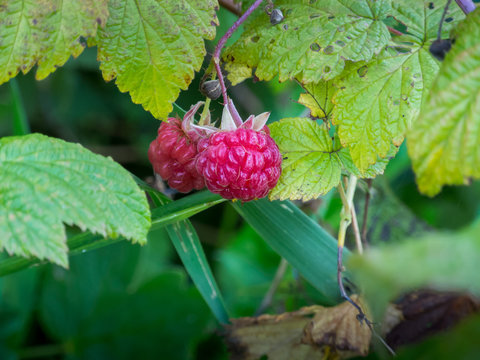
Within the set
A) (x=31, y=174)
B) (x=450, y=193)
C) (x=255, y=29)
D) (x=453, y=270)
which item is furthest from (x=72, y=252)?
(x=450, y=193)

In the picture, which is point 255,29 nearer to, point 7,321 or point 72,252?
point 72,252

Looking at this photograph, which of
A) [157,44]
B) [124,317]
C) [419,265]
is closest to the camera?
[419,265]

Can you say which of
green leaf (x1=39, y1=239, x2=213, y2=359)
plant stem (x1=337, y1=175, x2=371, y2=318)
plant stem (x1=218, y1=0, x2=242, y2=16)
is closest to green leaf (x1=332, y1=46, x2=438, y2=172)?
plant stem (x1=337, y1=175, x2=371, y2=318)

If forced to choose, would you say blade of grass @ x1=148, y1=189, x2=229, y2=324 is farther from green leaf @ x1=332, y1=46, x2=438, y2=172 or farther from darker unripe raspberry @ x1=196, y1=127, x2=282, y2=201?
green leaf @ x1=332, y1=46, x2=438, y2=172

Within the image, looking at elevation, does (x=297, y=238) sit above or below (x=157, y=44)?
below

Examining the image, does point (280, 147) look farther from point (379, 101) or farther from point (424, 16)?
point (424, 16)

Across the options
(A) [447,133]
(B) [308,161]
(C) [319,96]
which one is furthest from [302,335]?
(A) [447,133]

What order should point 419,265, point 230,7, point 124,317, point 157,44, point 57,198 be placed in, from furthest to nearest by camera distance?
point 124,317 < point 230,7 < point 157,44 < point 57,198 < point 419,265
